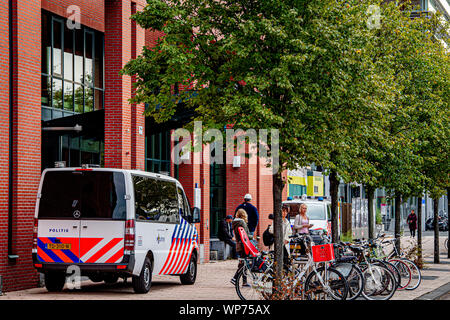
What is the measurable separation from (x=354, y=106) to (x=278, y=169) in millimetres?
1908

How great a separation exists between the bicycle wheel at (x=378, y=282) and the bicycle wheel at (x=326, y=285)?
1457 millimetres

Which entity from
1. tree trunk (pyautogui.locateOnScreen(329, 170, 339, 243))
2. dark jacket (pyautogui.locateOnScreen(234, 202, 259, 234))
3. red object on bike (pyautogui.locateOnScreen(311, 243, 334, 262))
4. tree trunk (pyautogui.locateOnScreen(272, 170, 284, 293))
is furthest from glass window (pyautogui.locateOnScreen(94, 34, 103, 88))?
red object on bike (pyautogui.locateOnScreen(311, 243, 334, 262))

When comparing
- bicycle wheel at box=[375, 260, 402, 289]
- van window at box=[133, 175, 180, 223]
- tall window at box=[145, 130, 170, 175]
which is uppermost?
tall window at box=[145, 130, 170, 175]

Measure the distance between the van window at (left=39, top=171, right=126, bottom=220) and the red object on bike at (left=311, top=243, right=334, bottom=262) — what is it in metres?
3.70

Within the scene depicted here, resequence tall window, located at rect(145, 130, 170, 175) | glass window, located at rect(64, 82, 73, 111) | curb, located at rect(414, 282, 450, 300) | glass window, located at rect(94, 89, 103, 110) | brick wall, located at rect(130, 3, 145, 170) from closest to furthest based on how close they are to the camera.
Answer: curb, located at rect(414, 282, 450, 300) < glass window, located at rect(64, 82, 73, 111) < brick wall, located at rect(130, 3, 145, 170) < glass window, located at rect(94, 89, 103, 110) < tall window, located at rect(145, 130, 170, 175)

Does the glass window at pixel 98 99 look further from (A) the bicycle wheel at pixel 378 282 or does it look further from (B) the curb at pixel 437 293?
(B) the curb at pixel 437 293

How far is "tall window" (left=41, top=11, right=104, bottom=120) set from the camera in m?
18.4

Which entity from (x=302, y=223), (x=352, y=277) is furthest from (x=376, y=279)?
(x=302, y=223)

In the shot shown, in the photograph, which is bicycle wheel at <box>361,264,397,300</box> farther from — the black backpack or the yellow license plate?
the yellow license plate

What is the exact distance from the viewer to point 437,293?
1602cm

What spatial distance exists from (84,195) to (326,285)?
480cm

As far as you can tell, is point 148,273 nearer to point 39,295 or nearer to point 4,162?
point 39,295

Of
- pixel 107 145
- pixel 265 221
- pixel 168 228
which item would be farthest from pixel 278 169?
pixel 265 221

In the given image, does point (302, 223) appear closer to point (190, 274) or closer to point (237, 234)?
point (190, 274)
